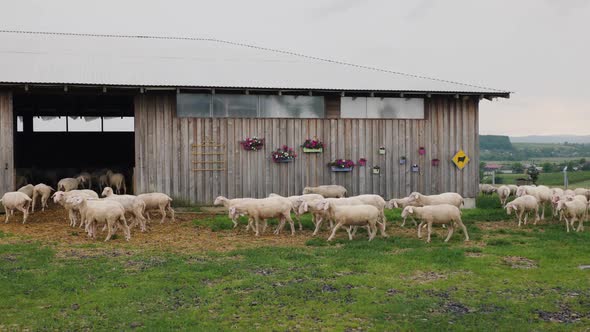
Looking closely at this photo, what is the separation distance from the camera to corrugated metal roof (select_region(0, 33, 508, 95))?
22672 mm

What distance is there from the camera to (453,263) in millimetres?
13359

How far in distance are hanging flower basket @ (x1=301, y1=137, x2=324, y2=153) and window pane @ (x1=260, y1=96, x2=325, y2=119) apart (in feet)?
3.25

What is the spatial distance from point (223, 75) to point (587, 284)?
650 inches

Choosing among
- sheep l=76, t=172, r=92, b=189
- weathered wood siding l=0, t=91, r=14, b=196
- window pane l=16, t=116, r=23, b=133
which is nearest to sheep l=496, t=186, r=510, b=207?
sheep l=76, t=172, r=92, b=189

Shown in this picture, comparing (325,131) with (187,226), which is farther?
(325,131)

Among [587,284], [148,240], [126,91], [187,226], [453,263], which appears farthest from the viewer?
[126,91]

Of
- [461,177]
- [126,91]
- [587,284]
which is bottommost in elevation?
[587,284]

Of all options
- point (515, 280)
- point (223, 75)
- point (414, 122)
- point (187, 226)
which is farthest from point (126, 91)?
point (515, 280)

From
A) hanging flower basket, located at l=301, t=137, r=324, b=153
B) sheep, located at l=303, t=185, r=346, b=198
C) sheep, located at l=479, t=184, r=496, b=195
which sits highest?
hanging flower basket, located at l=301, t=137, r=324, b=153

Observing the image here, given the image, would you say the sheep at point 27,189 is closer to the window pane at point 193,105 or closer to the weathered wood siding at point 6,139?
the weathered wood siding at point 6,139

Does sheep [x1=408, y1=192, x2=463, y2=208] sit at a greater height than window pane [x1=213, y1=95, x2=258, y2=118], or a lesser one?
lesser

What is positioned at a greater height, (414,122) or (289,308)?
(414,122)

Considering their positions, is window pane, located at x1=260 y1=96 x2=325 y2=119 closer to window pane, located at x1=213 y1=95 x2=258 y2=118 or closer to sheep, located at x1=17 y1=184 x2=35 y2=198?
window pane, located at x1=213 y1=95 x2=258 y2=118

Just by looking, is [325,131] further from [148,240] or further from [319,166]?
[148,240]
